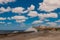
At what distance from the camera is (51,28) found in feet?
71.4

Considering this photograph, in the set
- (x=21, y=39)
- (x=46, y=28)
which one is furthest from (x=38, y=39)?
(x=46, y=28)

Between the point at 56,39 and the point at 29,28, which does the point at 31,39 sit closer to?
the point at 56,39

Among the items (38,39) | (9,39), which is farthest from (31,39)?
(9,39)

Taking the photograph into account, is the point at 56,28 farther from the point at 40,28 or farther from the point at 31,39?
the point at 31,39

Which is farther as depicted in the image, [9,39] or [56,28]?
[56,28]

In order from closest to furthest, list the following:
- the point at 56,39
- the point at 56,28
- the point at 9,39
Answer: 1. the point at 56,39
2. the point at 9,39
3. the point at 56,28

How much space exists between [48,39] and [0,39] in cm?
456

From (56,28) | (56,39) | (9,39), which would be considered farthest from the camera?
(56,28)

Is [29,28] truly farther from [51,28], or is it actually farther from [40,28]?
[51,28]

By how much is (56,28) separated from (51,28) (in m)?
0.58

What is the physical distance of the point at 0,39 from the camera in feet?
56.6

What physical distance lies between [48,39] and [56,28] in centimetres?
617

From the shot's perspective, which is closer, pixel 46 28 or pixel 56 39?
pixel 56 39

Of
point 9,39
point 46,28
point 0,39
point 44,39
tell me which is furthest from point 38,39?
point 46,28
